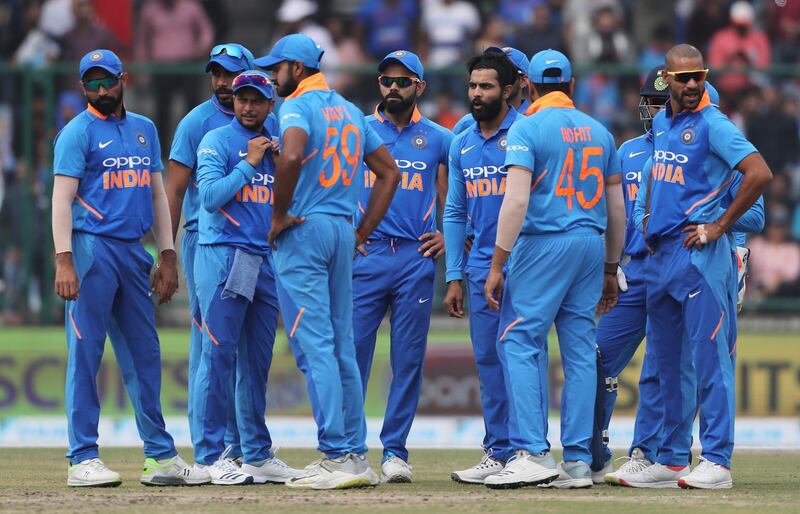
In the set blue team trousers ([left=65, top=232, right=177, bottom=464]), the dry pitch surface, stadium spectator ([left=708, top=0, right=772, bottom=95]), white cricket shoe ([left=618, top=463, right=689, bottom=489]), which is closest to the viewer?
the dry pitch surface

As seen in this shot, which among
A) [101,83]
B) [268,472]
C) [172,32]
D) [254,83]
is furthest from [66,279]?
[172,32]

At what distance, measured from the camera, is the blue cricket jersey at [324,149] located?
877cm

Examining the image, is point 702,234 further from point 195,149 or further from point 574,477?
point 195,149

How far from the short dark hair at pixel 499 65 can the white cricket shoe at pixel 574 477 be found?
7.79ft

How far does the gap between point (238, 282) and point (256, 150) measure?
2.61 ft

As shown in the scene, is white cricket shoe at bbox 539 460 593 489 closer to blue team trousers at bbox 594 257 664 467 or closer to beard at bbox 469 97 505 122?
blue team trousers at bbox 594 257 664 467

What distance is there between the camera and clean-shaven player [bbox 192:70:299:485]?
911 centimetres

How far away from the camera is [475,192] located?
31.8 feet

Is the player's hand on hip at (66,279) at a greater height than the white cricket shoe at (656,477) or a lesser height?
greater

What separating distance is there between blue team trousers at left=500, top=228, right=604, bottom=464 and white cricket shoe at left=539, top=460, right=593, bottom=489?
0.05 meters

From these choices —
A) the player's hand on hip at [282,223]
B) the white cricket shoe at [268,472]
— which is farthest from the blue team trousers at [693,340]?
the white cricket shoe at [268,472]

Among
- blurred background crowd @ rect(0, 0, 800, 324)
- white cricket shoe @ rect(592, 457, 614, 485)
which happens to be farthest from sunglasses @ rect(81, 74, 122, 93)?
blurred background crowd @ rect(0, 0, 800, 324)

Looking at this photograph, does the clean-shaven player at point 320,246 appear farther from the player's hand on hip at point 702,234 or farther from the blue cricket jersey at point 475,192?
the player's hand on hip at point 702,234

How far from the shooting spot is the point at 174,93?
16.0 meters
